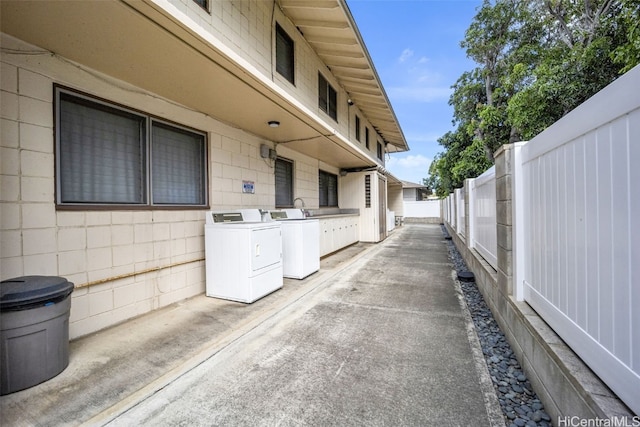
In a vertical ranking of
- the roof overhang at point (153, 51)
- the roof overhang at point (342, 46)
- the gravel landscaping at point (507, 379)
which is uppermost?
the roof overhang at point (342, 46)

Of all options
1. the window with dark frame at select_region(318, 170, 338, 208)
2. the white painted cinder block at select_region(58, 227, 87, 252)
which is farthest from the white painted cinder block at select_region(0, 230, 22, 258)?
the window with dark frame at select_region(318, 170, 338, 208)

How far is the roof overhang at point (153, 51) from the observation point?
1.87m

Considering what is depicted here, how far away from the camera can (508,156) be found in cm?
237

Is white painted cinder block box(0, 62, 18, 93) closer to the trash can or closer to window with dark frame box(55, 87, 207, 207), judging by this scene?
window with dark frame box(55, 87, 207, 207)

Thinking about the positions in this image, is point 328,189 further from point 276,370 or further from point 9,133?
point 9,133

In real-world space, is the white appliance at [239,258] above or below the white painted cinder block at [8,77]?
→ below

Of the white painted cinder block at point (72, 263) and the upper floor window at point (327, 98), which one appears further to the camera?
the upper floor window at point (327, 98)

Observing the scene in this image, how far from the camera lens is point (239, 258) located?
352 cm

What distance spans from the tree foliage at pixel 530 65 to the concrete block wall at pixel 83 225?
7.10 metres

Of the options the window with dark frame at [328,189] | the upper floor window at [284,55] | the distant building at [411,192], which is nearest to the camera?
the upper floor window at [284,55]

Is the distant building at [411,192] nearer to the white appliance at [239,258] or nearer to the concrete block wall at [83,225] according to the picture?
the white appliance at [239,258]

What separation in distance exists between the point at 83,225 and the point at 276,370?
230cm

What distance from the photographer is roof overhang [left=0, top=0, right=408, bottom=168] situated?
6.15 ft

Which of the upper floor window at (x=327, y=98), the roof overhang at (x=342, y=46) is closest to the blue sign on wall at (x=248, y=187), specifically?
the upper floor window at (x=327, y=98)
